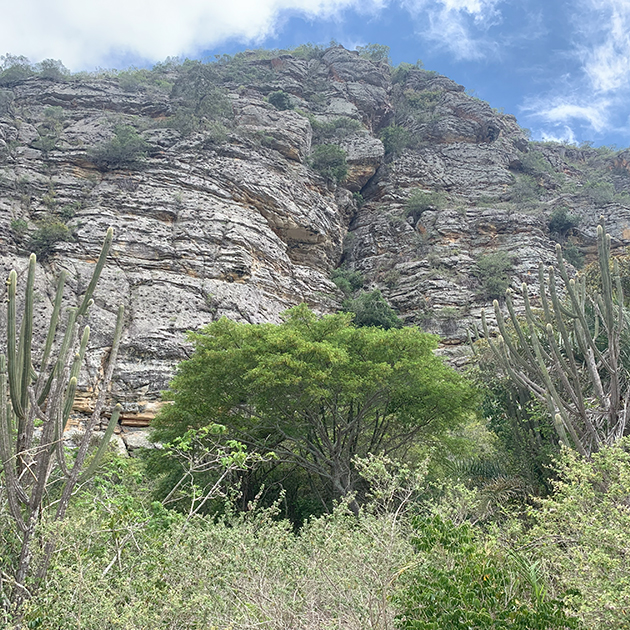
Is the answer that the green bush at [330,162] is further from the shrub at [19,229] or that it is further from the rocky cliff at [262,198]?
the shrub at [19,229]

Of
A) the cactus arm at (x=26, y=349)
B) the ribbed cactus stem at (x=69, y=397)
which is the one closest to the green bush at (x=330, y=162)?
the cactus arm at (x=26, y=349)

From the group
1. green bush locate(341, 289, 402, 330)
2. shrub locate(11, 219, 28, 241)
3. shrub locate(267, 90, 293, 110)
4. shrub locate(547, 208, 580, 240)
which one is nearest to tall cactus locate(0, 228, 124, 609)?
shrub locate(11, 219, 28, 241)

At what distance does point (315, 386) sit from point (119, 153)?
2379 cm

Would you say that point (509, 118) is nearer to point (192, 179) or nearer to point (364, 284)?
point (364, 284)

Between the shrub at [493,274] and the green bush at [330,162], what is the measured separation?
12939mm

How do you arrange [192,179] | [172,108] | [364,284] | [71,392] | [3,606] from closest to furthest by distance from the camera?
[3,606], [71,392], [192,179], [364,284], [172,108]

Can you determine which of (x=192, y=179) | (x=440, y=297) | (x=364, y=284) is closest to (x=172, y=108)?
(x=192, y=179)

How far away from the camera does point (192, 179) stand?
26.8 m

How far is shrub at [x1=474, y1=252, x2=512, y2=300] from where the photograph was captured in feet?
87.9

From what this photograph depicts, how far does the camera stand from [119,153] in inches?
1080

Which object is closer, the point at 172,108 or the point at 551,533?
the point at 551,533

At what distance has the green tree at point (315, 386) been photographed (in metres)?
10.3

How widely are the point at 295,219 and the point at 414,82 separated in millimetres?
32744

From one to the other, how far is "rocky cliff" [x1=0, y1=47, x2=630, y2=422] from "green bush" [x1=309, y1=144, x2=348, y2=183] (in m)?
0.33
